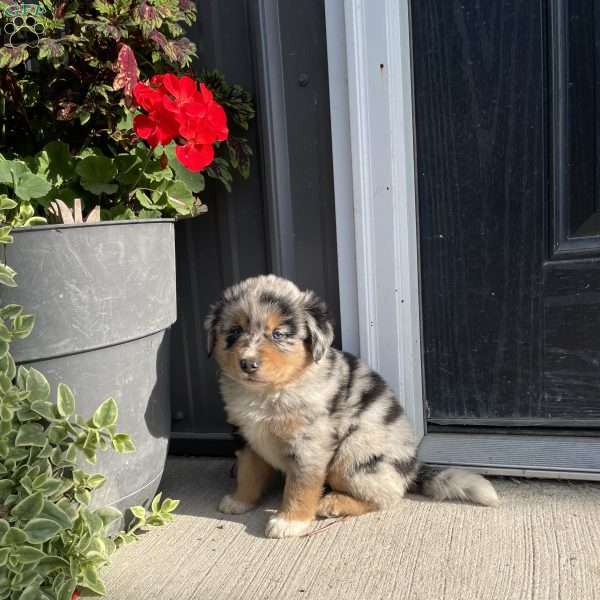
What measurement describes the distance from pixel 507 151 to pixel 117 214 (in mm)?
1634

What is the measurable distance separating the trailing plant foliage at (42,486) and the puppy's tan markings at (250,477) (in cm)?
67

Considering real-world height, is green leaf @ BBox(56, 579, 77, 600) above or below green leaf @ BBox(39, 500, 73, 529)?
below

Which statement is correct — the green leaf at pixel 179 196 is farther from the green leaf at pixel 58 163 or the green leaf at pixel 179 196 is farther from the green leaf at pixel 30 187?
the green leaf at pixel 30 187

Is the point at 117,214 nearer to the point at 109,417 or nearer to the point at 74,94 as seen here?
the point at 74,94

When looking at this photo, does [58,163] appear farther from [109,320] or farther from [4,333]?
[4,333]

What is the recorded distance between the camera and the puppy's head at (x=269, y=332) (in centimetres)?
206

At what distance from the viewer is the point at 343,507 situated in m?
2.18

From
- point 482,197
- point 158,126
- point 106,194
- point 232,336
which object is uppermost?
point 158,126

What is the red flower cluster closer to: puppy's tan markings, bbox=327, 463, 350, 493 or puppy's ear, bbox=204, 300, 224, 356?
puppy's ear, bbox=204, 300, 224, 356

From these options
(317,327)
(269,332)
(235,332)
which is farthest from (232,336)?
(317,327)

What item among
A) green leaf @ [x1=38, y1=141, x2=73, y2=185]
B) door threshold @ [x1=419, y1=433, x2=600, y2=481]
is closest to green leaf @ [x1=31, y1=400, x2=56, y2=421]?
green leaf @ [x1=38, y1=141, x2=73, y2=185]

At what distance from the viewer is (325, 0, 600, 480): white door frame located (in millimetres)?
2438

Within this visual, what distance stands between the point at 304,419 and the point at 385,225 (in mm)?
925

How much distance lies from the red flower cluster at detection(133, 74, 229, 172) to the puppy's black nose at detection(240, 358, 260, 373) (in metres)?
0.72
